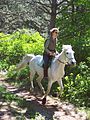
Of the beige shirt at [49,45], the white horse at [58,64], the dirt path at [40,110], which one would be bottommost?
the dirt path at [40,110]

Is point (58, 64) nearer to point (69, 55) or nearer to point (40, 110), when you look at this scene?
point (69, 55)

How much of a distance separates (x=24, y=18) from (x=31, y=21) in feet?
2.49

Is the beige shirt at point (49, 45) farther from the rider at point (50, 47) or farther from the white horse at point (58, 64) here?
the white horse at point (58, 64)

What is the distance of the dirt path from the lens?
8.77m

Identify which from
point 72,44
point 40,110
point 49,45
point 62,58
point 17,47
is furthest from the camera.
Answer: point 17,47

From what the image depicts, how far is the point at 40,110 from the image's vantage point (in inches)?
381

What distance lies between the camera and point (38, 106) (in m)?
10.1

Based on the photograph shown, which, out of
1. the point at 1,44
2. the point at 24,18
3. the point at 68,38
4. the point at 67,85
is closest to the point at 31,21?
the point at 24,18

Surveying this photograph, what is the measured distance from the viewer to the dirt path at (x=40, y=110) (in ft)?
28.8

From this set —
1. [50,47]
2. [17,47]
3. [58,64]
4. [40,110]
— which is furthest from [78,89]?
[17,47]

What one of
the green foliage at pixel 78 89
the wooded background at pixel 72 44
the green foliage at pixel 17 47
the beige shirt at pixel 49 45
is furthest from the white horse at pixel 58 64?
the green foliage at pixel 17 47

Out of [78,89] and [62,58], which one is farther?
[78,89]

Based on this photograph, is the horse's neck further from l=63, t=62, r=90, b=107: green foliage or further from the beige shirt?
l=63, t=62, r=90, b=107: green foliage

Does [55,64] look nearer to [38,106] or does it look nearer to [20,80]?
[38,106]
